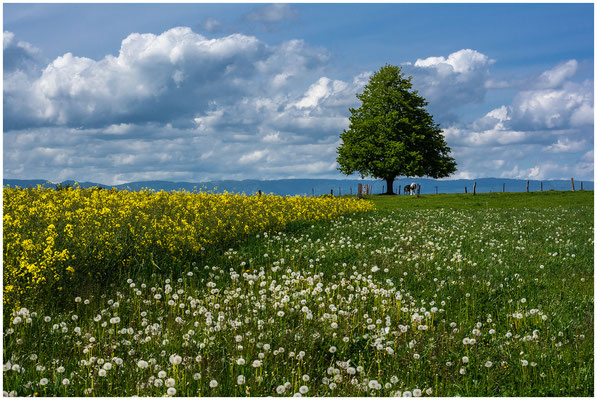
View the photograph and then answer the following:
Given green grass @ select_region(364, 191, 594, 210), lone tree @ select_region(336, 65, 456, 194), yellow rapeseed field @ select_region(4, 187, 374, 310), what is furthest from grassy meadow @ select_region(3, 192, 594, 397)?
lone tree @ select_region(336, 65, 456, 194)

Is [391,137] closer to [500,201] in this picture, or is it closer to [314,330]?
[500,201]

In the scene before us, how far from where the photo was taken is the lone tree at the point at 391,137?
50.3 meters

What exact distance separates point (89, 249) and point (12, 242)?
1134mm

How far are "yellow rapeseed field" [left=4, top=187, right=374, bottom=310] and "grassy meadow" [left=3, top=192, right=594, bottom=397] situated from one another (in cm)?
18

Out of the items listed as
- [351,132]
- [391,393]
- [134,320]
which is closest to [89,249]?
[134,320]

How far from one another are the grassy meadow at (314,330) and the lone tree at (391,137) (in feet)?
131

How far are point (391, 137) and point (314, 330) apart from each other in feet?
156

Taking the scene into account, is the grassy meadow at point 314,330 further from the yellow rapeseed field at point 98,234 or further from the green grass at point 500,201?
the green grass at point 500,201

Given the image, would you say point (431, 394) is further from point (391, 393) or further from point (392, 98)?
point (392, 98)

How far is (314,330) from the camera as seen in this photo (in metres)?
5.56

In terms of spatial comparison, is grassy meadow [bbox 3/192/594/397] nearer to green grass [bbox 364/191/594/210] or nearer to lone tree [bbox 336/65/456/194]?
green grass [bbox 364/191/594/210]

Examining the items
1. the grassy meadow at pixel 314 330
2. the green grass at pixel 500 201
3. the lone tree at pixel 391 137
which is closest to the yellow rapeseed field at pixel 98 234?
the grassy meadow at pixel 314 330

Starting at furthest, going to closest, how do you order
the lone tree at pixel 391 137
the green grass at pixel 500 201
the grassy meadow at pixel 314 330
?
1. the lone tree at pixel 391 137
2. the green grass at pixel 500 201
3. the grassy meadow at pixel 314 330

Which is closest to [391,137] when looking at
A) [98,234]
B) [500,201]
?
[500,201]
